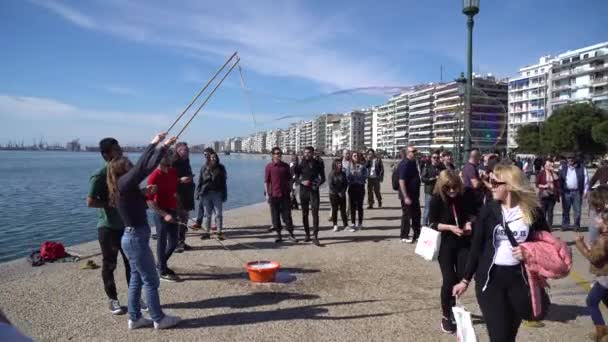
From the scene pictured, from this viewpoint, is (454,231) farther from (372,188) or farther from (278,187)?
(372,188)

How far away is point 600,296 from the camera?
4027 millimetres

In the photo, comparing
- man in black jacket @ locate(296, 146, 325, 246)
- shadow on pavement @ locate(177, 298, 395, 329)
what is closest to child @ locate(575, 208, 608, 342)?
shadow on pavement @ locate(177, 298, 395, 329)

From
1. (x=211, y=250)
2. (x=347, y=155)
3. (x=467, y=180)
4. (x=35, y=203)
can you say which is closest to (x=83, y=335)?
(x=211, y=250)

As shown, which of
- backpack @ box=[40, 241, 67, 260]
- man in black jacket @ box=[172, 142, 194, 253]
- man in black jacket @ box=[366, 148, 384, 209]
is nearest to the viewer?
backpack @ box=[40, 241, 67, 260]

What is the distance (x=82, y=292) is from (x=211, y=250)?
Answer: 2851 millimetres

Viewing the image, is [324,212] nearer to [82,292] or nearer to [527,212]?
[82,292]

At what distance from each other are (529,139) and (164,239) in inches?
3238

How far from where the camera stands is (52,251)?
724cm

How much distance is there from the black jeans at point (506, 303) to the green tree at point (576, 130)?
67483 mm

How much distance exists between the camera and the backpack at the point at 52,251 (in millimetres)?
7120

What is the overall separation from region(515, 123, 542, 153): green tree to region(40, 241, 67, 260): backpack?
7822 centimetres

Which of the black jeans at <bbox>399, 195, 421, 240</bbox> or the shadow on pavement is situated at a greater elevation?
the black jeans at <bbox>399, 195, 421, 240</bbox>

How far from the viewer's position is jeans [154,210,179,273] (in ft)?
20.2

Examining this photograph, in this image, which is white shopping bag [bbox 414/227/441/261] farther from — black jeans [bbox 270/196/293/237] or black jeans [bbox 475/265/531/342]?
black jeans [bbox 270/196/293/237]
